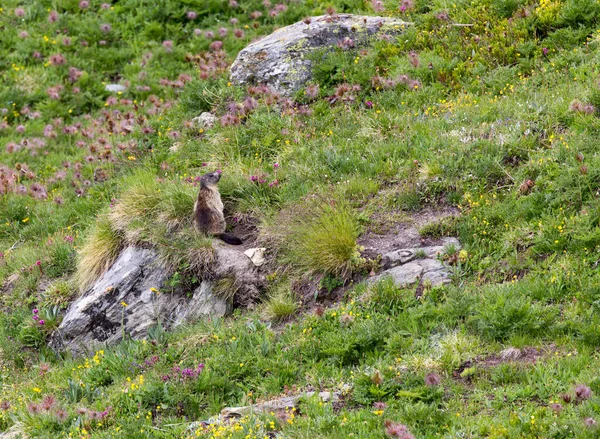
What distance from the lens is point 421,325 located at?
27.2 feet

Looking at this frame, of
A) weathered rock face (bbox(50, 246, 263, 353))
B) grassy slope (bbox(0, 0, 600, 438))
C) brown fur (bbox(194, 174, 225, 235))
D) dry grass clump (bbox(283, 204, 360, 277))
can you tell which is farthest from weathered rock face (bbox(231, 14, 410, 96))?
weathered rock face (bbox(50, 246, 263, 353))

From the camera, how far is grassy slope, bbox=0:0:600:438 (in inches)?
293

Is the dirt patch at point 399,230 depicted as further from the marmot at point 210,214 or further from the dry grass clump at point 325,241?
the marmot at point 210,214

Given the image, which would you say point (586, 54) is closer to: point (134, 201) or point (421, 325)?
point (421, 325)

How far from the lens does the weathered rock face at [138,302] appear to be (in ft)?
33.1

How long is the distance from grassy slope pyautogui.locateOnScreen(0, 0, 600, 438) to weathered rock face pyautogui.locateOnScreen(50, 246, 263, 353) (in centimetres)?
33

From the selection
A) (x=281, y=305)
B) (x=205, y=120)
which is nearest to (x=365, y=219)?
(x=281, y=305)

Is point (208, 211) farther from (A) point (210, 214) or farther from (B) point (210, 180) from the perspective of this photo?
(B) point (210, 180)

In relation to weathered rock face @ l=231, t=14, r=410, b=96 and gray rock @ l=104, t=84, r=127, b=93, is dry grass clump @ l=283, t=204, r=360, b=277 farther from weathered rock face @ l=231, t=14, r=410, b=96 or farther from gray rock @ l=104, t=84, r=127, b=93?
gray rock @ l=104, t=84, r=127, b=93

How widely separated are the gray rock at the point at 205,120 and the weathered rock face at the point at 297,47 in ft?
3.13

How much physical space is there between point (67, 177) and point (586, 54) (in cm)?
902

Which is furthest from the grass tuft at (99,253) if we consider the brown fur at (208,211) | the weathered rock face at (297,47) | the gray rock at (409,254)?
the weathered rock face at (297,47)

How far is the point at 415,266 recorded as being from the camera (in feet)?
30.3

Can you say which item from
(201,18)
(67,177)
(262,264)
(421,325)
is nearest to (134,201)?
(262,264)
